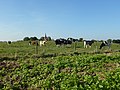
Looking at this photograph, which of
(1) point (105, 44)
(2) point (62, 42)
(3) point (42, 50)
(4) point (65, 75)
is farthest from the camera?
(2) point (62, 42)

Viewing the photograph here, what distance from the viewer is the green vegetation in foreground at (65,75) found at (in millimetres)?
11531

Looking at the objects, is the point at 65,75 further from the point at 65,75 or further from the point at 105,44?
the point at 105,44

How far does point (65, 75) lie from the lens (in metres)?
Answer: 13.4

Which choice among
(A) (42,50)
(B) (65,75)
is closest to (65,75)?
(B) (65,75)

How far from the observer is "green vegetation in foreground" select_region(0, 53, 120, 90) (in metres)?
11.5

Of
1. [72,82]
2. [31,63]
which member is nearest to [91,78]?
[72,82]

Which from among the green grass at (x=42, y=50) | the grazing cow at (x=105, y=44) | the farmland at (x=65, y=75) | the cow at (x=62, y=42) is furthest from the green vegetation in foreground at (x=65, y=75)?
the cow at (x=62, y=42)

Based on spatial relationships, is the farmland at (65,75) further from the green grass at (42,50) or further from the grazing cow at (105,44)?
the grazing cow at (105,44)

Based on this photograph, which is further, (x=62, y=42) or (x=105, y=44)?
(x=62, y=42)

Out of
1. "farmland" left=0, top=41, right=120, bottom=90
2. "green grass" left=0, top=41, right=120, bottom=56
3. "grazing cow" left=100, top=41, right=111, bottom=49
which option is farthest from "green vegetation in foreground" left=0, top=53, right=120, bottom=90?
"grazing cow" left=100, top=41, right=111, bottom=49

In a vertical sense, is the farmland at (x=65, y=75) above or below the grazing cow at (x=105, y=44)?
below

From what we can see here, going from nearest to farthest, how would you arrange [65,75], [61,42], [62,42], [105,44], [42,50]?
1. [65,75]
2. [42,50]
3. [105,44]
4. [61,42]
5. [62,42]

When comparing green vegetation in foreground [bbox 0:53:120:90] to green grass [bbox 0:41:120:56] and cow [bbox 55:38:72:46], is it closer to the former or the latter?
green grass [bbox 0:41:120:56]

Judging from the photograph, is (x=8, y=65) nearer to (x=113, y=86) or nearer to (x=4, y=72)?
(x=4, y=72)
